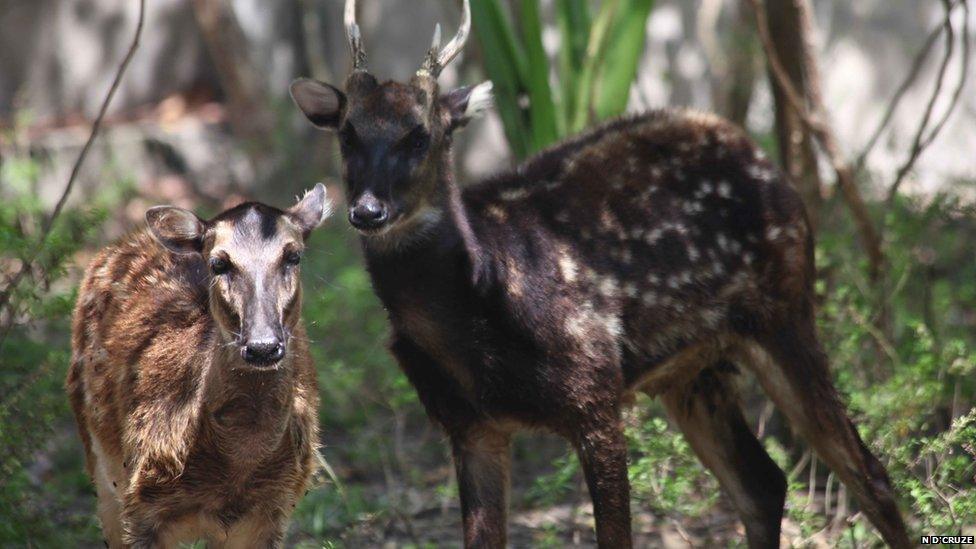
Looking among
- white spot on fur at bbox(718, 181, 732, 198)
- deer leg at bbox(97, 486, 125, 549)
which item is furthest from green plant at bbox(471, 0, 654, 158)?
deer leg at bbox(97, 486, 125, 549)

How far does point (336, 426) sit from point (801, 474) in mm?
2842

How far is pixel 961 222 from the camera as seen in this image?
9.64m

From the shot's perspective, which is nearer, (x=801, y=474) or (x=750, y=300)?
(x=750, y=300)

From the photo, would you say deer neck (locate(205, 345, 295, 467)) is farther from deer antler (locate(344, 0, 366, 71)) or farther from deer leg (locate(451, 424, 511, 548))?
deer antler (locate(344, 0, 366, 71))

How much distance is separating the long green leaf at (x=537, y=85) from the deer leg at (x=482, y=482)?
2.04 metres

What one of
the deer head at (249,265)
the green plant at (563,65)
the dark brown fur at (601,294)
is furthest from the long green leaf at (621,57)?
the deer head at (249,265)

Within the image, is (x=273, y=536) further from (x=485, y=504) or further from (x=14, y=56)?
(x=14, y=56)

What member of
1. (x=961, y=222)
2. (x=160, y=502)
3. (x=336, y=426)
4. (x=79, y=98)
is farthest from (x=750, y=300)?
(x=79, y=98)

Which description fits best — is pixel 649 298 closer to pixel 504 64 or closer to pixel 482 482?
pixel 482 482

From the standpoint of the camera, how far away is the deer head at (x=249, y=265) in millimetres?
4594

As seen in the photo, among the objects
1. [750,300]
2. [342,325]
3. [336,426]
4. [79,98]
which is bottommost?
[750,300]

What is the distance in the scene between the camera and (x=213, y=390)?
495cm

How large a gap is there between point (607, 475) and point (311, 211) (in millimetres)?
1512

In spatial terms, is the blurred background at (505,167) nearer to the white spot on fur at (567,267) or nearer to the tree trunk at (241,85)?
the tree trunk at (241,85)
